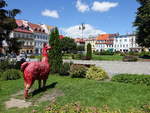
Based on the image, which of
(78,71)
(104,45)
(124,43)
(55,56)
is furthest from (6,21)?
(104,45)

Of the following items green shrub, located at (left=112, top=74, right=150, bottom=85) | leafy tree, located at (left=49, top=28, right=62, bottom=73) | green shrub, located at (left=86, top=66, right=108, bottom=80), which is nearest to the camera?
green shrub, located at (left=112, top=74, right=150, bottom=85)

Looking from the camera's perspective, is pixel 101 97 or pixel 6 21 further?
pixel 6 21

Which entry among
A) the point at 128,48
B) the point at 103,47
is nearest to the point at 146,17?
the point at 128,48

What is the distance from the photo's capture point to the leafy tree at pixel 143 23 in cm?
4075

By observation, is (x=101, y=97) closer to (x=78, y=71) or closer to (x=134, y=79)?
(x=134, y=79)

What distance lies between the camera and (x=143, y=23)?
4200 centimetres

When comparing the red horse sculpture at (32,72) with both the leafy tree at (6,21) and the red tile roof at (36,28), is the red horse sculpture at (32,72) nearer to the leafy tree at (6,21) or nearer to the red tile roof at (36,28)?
the leafy tree at (6,21)

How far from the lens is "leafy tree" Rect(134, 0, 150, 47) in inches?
1604

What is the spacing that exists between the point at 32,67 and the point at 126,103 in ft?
15.3

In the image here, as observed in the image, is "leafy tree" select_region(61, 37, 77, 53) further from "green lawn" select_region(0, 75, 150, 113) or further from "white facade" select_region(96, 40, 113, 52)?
"green lawn" select_region(0, 75, 150, 113)

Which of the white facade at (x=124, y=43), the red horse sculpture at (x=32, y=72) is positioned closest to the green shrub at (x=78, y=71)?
the red horse sculpture at (x=32, y=72)

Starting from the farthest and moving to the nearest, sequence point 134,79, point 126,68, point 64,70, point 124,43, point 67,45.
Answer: point 124,43 → point 67,45 → point 126,68 → point 64,70 → point 134,79

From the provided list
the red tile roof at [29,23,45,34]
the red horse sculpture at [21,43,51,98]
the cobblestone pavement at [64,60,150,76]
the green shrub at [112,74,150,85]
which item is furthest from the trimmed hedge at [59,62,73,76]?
the red tile roof at [29,23,45,34]

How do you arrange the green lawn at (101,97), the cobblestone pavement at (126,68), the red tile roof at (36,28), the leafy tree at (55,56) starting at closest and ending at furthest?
the green lawn at (101,97) < the leafy tree at (55,56) < the cobblestone pavement at (126,68) < the red tile roof at (36,28)
